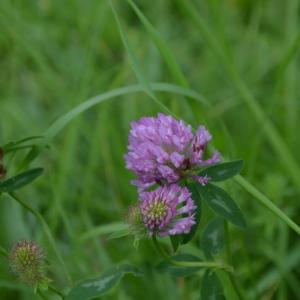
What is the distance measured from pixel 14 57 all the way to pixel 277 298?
124cm

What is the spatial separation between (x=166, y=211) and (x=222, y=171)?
17 centimetres

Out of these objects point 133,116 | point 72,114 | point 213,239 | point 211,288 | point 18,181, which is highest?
point 133,116

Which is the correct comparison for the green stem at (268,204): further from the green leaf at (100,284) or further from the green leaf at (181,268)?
the green leaf at (100,284)

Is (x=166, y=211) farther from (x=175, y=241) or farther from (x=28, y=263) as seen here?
(x=28, y=263)

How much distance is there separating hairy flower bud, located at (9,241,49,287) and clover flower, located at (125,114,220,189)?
210mm

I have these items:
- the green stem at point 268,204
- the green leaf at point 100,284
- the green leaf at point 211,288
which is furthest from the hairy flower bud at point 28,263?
the green stem at point 268,204

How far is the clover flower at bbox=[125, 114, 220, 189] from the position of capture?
1.25m

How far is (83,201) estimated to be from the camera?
2234 mm

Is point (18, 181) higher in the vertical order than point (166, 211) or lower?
higher

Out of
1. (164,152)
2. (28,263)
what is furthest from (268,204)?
(28,263)

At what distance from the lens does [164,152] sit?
1241 millimetres

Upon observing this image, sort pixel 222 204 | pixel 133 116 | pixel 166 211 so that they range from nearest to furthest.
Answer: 1. pixel 166 211
2. pixel 222 204
3. pixel 133 116

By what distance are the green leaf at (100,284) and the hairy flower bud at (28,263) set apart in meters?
0.06

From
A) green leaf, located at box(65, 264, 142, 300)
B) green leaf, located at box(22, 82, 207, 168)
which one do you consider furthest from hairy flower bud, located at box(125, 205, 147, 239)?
green leaf, located at box(22, 82, 207, 168)
